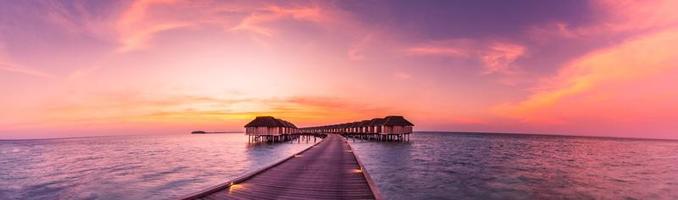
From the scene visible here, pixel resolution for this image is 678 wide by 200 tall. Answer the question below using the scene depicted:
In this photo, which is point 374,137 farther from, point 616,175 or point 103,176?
point 103,176

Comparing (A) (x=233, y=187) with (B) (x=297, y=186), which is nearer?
(A) (x=233, y=187)

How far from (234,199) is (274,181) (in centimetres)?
334

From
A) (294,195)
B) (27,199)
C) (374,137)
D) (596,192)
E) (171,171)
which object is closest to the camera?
(294,195)

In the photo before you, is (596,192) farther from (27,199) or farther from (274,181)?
(27,199)

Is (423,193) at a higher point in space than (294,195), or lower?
lower

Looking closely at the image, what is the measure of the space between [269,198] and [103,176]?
23048 mm

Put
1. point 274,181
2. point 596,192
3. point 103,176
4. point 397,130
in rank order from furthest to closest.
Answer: point 397,130 < point 103,176 < point 596,192 < point 274,181

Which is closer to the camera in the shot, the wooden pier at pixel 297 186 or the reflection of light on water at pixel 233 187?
the wooden pier at pixel 297 186

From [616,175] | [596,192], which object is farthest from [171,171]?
[616,175]

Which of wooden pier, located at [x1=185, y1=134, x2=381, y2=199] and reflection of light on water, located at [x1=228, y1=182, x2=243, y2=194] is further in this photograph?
reflection of light on water, located at [x1=228, y1=182, x2=243, y2=194]

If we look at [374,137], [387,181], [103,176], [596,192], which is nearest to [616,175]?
[596,192]

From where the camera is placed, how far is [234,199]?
1112 cm

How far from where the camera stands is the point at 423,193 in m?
21.1

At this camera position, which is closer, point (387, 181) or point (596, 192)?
point (596, 192)
